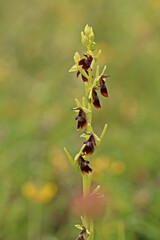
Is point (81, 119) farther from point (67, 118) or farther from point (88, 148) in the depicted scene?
point (67, 118)

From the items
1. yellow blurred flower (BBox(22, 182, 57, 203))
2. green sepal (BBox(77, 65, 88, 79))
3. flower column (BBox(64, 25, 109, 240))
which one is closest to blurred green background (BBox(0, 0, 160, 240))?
yellow blurred flower (BBox(22, 182, 57, 203))

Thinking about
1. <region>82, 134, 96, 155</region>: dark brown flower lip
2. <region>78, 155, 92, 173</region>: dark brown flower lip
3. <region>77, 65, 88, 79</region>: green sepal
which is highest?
<region>77, 65, 88, 79</region>: green sepal

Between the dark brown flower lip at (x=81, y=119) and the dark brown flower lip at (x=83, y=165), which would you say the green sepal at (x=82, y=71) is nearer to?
the dark brown flower lip at (x=81, y=119)

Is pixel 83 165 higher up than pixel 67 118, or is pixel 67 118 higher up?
pixel 67 118

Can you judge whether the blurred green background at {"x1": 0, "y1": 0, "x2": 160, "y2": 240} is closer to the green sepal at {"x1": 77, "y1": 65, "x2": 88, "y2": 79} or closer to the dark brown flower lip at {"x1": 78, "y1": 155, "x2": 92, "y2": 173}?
the dark brown flower lip at {"x1": 78, "y1": 155, "x2": 92, "y2": 173}

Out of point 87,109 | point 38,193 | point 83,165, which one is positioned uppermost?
point 38,193

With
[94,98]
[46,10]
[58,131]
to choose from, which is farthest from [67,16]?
[94,98]

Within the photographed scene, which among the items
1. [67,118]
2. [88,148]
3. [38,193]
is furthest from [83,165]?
[67,118]

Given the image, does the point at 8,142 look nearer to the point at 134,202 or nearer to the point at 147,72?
the point at 134,202
